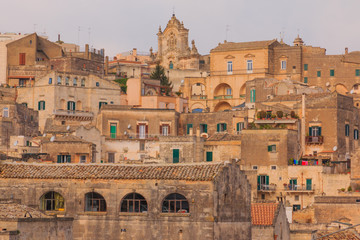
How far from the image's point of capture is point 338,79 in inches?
4210

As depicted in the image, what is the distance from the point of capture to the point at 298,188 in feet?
266

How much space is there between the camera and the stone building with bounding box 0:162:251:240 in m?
52.0

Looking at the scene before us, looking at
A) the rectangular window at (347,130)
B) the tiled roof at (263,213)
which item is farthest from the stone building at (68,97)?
the tiled roof at (263,213)

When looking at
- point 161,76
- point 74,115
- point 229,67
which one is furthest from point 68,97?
point 229,67

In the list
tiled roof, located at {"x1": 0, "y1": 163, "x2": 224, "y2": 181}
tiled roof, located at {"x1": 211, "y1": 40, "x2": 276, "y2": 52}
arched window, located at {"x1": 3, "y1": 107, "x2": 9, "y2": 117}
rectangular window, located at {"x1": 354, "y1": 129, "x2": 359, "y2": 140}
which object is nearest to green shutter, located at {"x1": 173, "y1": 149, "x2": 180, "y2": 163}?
arched window, located at {"x1": 3, "y1": 107, "x2": 9, "y2": 117}

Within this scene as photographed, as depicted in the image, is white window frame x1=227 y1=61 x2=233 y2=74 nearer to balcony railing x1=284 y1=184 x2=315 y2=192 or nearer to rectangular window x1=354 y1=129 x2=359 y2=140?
rectangular window x1=354 y1=129 x2=359 y2=140

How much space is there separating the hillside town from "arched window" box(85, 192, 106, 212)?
81 mm

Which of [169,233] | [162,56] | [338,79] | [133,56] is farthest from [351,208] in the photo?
Answer: [133,56]

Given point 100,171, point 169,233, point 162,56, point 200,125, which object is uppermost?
point 162,56

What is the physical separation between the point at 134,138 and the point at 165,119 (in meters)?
4.13

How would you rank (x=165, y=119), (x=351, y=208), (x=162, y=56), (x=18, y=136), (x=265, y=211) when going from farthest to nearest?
(x=162, y=56) < (x=165, y=119) < (x=18, y=136) < (x=351, y=208) < (x=265, y=211)

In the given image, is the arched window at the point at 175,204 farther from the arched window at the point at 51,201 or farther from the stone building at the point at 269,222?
the stone building at the point at 269,222

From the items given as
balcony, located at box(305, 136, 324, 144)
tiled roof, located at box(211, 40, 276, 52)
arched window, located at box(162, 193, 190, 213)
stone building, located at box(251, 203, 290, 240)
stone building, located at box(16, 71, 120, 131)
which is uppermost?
tiled roof, located at box(211, 40, 276, 52)

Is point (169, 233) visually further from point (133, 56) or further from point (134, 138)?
point (133, 56)
